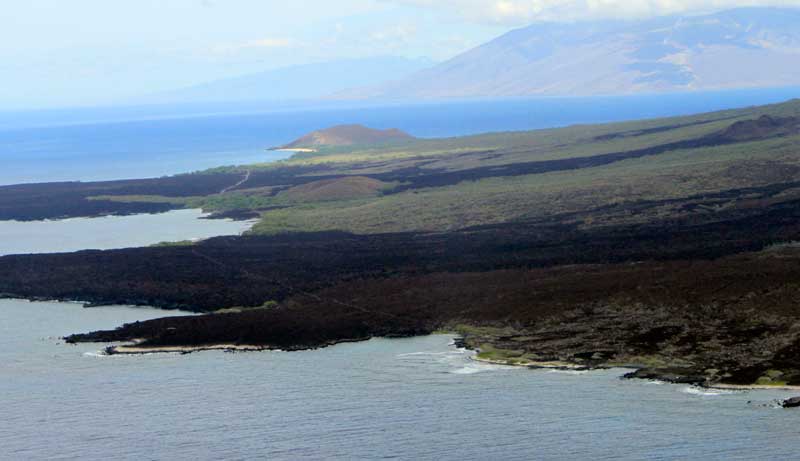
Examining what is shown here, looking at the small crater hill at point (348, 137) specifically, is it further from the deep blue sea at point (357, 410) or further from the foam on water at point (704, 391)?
the foam on water at point (704, 391)

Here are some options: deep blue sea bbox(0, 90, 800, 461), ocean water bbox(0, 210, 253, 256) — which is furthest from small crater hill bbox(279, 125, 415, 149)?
deep blue sea bbox(0, 90, 800, 461)

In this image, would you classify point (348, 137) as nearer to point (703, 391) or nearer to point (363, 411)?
point (363, 411)

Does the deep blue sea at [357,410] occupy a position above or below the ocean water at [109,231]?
below

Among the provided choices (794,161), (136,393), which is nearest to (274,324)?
(136,393)

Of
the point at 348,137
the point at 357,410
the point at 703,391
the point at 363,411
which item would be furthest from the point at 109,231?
the point at 348,137

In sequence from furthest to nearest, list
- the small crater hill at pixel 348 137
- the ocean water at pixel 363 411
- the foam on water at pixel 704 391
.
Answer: the small crater hill at pixel 348 137
the foam on water at pixel 704 391
the ocean water at pixel 363 411

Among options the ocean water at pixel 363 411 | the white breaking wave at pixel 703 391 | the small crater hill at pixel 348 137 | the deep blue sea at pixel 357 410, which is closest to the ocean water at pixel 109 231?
the deep blue sea at pixel 357 410

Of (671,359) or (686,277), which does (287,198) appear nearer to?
(686,277)

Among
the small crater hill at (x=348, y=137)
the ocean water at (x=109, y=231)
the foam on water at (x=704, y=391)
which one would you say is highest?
the small crater hill at (x=348, y=137)
